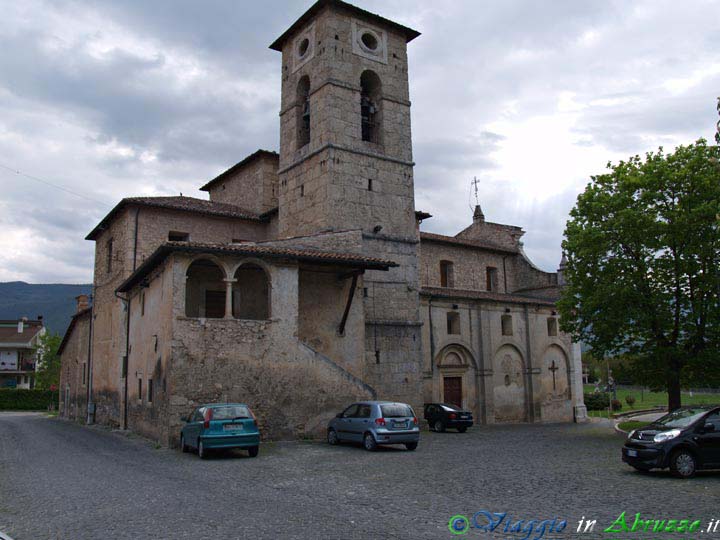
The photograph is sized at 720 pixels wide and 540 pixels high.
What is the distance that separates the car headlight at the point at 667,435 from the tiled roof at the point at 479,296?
56.7ft

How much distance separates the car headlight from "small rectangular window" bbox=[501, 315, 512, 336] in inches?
821

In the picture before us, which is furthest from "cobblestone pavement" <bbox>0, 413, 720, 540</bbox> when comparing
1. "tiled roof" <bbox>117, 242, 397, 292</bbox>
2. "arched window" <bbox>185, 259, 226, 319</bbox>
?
"arched window" <bbox>185, 259, 226, 319</bbox>

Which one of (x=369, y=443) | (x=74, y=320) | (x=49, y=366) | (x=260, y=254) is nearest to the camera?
(x=369, y=443)

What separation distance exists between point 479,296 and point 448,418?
29.5ft

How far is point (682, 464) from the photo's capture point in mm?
11516

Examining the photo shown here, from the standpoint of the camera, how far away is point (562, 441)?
66.7 feet

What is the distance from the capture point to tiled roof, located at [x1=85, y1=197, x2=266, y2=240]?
25.8 metres

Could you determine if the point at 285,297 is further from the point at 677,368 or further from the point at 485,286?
the point at 485,286

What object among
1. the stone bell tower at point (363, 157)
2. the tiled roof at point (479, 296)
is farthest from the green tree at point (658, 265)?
the tiled roof at point (479, 296)

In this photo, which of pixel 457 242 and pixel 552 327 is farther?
pixel 552 327

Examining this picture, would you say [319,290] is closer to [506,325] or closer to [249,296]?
[249,296]

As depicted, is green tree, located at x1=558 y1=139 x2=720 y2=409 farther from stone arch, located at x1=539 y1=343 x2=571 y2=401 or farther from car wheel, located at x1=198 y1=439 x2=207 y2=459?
car wheel, located at x1=198 y1=439 x2=207 y2=459

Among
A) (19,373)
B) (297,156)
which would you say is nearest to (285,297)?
(297,156)

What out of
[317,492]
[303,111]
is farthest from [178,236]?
[317,492]
